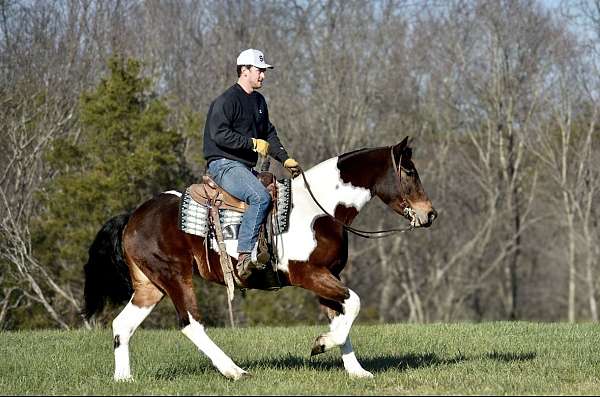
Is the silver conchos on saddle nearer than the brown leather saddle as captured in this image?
Yes

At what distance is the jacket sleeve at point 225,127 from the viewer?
8.74 m

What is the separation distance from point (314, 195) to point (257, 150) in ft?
2.24

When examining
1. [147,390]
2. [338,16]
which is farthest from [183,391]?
[338,16]

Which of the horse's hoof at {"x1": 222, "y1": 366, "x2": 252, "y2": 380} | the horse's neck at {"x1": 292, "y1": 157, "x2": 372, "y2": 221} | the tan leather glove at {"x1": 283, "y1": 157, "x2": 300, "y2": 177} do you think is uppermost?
the tan leather glove at {"x1": 283, "y1": 157, "x2": 300, "y2": 177}

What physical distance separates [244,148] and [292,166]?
46 cm

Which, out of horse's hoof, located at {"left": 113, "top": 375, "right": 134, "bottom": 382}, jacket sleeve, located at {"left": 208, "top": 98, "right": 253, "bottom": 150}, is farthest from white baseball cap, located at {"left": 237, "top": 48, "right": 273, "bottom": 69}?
horse's hoof, located at {"left": 113, "top": 375, "right": 134, "bottom": 382}

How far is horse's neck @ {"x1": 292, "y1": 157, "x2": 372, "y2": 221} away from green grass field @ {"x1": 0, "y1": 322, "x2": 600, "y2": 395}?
1.53 metres

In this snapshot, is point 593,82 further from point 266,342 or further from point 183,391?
point 183,391

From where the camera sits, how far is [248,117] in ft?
29.4

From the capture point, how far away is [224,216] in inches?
350

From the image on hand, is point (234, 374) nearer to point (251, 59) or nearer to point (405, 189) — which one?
point (405, 189)

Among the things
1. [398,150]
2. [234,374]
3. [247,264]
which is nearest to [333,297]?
[247,264]

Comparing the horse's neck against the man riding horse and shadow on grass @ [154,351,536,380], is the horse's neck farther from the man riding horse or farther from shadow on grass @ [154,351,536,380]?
shadow on grass @ [154,351,536,380]

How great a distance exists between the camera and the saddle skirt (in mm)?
8820
